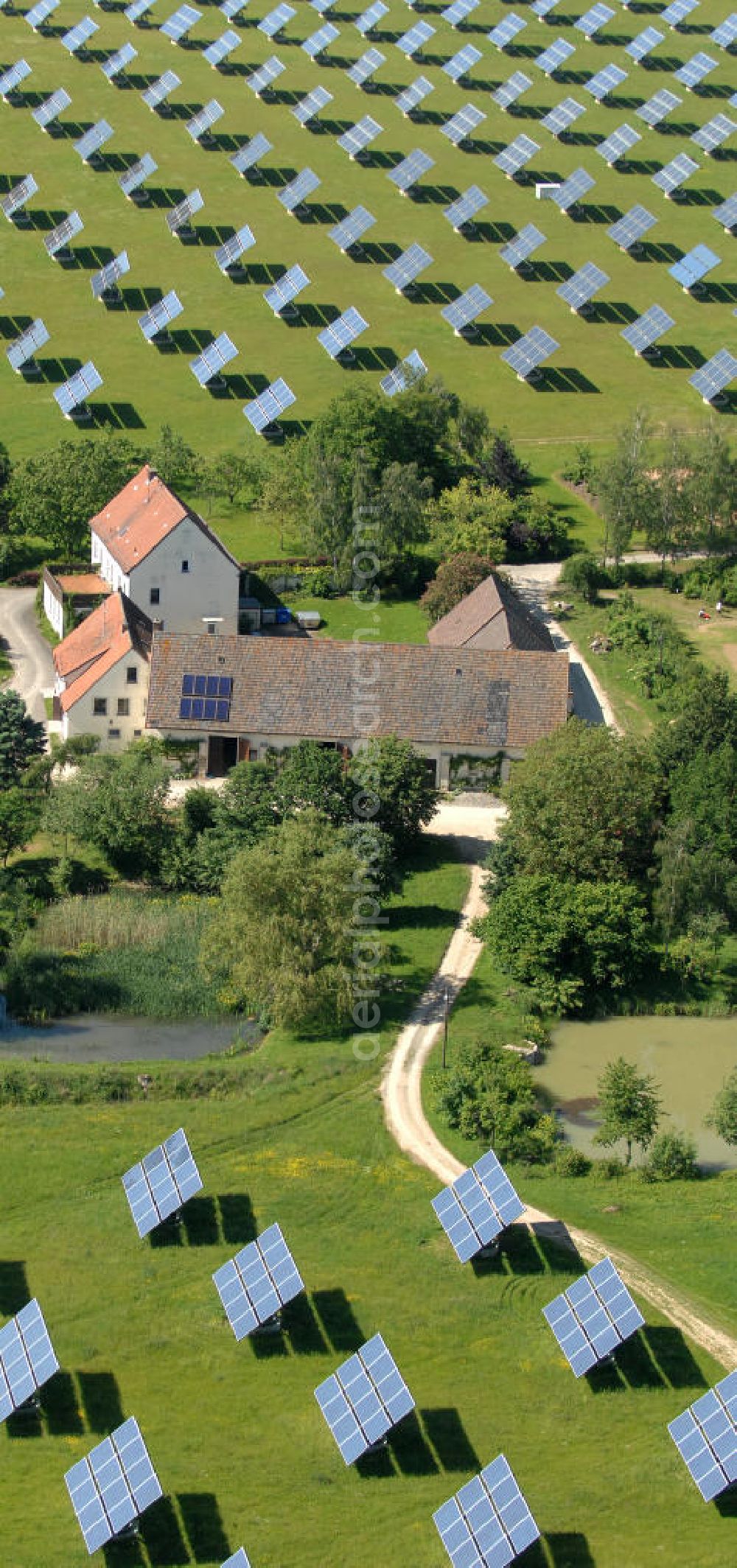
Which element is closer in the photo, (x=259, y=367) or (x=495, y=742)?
(x=495, y=742)

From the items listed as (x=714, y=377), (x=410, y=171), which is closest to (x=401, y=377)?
(x=714, y=377)

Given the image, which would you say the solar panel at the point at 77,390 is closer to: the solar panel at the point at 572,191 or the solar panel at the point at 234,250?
the solar panel at the point at 234,250

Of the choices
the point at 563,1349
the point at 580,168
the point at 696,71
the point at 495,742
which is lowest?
the point at 563,1349

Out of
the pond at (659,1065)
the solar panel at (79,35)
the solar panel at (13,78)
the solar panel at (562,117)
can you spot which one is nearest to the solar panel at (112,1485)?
the pond at (659,1065)

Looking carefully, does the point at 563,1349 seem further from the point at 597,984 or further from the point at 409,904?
the point at 409,904

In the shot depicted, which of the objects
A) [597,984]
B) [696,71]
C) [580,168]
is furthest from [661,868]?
[696,71]

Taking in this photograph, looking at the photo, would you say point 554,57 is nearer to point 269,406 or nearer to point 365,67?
point 365,67
